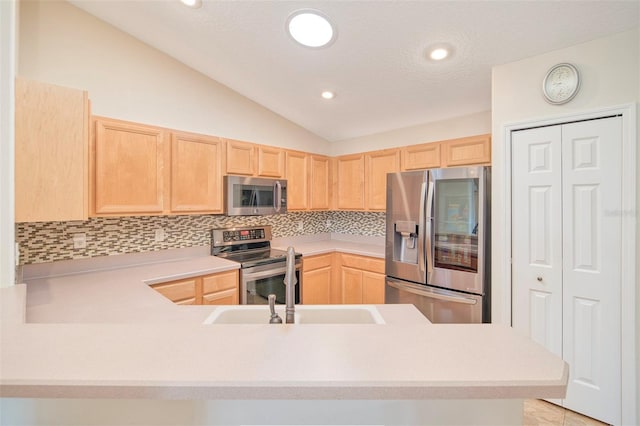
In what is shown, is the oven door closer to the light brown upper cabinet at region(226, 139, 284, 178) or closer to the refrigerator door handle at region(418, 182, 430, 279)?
the light brown upper cabinet at region(226, 139, 284, 178)

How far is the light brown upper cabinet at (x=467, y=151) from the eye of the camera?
2662 millimetres

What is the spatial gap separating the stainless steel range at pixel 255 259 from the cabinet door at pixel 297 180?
0.46m

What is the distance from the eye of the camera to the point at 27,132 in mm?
1471

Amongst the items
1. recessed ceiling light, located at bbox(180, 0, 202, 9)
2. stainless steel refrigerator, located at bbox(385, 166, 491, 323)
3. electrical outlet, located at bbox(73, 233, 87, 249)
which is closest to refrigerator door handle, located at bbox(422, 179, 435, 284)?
stainless steel refrigerator, located at bbox(385, 166, 491, 323)

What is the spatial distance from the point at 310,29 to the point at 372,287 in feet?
8.58

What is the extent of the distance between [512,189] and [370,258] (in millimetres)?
1613

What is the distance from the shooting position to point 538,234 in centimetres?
212

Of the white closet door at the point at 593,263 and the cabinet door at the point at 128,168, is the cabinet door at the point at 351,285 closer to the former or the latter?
the white closet door at the point at 593,263

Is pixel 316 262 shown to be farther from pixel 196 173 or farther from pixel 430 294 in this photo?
pixel 196 173

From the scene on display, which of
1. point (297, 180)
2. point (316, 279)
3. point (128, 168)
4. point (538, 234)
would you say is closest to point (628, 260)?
point (538, 234)

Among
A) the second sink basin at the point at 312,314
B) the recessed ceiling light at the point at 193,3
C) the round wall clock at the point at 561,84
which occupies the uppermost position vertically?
the recessed ceiling light at the point at 193,3

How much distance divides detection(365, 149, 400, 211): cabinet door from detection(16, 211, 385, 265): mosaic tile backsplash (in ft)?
1.32

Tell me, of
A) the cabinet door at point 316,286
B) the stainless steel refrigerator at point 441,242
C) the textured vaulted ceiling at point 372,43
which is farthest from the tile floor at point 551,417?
the textured vaulted ceiling at point 372,43

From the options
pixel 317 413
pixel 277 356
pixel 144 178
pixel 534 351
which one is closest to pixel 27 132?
pixel 144 178
